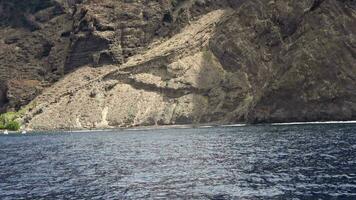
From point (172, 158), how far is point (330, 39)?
379ft

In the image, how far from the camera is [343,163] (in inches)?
2447

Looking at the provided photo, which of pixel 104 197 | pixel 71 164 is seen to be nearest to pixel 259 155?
pixel 71 164

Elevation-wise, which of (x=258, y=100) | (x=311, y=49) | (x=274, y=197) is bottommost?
(x=274, y=197)

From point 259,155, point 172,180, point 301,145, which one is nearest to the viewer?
point 172,180

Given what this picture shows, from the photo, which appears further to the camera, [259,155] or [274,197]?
[259,155]

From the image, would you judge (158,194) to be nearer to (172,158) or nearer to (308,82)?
(172,158)

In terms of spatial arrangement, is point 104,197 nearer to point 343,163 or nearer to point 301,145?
point 343,163

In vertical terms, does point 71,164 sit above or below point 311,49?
below

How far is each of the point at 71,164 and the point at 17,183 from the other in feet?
64.3

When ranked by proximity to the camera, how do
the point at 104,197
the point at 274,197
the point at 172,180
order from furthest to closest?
the point at 172,180 → the point at 104,197 → the point at 274,197

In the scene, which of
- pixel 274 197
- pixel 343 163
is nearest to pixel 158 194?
pixel 274 197

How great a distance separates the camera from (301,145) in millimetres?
87938

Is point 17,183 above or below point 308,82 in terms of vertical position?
below

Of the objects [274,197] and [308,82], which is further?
[308,82]
